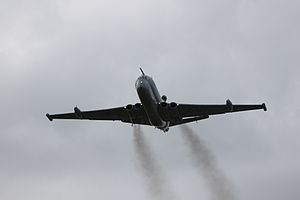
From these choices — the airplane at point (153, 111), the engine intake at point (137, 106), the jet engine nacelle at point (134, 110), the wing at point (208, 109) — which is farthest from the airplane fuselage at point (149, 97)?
the wing at point (208, 109)

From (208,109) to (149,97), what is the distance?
1050cm

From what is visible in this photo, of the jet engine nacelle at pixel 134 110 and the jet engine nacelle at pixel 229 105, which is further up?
the jet engine nacelle at pixel 134 110

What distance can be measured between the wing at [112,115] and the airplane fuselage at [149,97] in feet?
6.82

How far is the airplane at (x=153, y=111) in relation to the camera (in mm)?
111750

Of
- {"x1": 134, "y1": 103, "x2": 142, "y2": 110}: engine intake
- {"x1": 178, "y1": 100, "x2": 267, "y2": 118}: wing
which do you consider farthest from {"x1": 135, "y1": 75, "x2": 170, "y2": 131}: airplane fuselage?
{"x1": 178, "y1": 100, "x2": 267, "y2": 118}: wing

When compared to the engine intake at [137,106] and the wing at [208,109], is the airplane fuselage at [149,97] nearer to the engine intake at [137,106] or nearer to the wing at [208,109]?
the engine intake at [137,106]

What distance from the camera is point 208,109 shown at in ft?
386

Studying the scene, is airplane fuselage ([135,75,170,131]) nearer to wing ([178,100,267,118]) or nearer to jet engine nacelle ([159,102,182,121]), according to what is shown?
jet engine nacelle ([159,102,182,121])

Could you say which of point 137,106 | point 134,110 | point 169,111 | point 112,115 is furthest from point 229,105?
point 112,115

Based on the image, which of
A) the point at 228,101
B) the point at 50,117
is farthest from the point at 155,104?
Result: the point at 50,117

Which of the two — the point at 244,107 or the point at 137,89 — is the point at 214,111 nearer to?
the point at 244,107

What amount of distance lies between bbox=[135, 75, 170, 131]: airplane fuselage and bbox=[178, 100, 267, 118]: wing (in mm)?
3502

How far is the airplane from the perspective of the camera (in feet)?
367

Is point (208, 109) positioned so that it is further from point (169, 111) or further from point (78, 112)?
point (78, 112)
